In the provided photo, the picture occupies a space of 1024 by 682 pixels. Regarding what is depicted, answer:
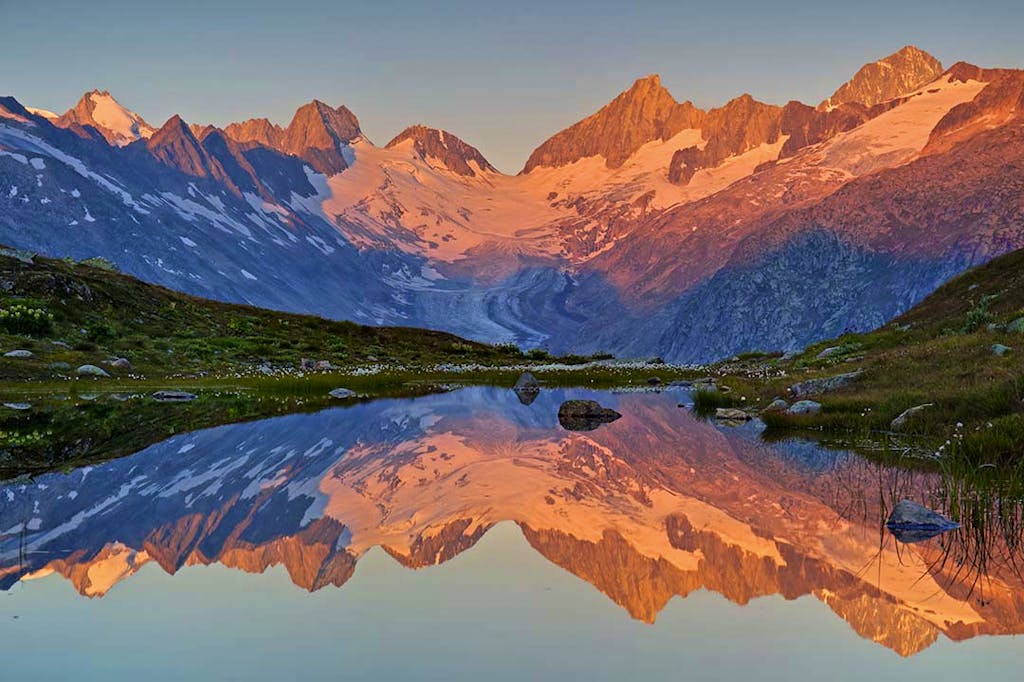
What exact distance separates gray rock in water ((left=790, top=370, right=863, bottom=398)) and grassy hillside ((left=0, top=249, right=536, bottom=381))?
3376 cm

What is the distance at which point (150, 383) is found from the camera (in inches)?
1892

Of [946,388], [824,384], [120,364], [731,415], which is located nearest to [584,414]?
[731,415]

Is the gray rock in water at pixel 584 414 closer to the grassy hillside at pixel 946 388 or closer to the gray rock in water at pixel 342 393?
the grassy hillside at pixel 946 388

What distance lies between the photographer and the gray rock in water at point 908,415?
2622 cm

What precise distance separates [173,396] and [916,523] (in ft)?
116

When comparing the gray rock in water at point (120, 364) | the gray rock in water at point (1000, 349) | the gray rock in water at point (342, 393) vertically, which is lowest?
the gray rock in water at point (1000, 349)

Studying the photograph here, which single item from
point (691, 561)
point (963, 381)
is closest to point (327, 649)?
point (691, 561)

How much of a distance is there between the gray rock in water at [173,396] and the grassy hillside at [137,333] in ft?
24.5

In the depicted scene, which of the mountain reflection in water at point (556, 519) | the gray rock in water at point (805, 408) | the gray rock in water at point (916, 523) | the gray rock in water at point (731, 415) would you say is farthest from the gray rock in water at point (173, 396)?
the gray rock in water at point (916, 523)

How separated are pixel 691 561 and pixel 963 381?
56.1ft

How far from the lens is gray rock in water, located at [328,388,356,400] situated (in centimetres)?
4772

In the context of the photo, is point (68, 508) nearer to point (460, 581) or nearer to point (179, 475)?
point (179, 475)

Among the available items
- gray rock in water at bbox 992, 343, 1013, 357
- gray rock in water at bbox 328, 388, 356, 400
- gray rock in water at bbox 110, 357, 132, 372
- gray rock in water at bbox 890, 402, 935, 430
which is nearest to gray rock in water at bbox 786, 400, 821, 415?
gray rock in water at bbox 890, 402, 935, 430

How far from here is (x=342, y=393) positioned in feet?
161
